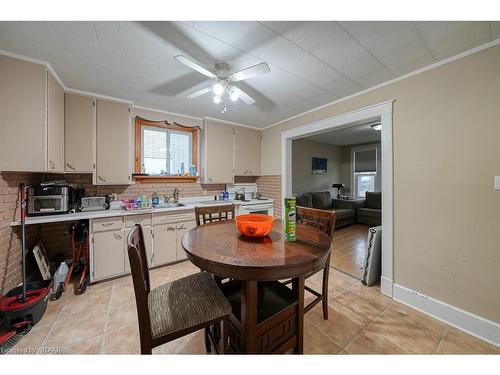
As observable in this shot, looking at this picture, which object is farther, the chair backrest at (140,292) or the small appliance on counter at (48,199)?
the small appliance on counter at (48,199)

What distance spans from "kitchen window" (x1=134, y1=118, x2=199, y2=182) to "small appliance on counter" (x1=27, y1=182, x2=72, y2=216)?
0.88 m

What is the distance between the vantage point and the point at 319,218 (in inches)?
66.6

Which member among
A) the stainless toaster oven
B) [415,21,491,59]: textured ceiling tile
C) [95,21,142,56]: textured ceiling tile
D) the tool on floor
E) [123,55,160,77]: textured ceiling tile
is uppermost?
[123,55,160,77]: textured ceiling tile

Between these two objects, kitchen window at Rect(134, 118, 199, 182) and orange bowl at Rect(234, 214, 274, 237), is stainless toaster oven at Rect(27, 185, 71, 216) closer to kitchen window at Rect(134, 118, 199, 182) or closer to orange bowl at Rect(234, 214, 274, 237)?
kitchen window at Rect(134, 118, 199, 182)

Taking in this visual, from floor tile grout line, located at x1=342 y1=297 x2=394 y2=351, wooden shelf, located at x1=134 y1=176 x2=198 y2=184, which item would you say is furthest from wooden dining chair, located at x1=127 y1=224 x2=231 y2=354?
wooden shelf, located at x1=134 y1=176 x2=198 y2=184

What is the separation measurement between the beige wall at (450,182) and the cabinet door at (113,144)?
10.6 feet

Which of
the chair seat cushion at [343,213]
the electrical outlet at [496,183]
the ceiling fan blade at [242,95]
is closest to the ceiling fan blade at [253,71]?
the ceiling fan blade at [242,95]

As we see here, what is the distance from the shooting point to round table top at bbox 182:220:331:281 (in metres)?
0.91

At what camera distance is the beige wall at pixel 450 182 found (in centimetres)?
145

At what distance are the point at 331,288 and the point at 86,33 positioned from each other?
320cm

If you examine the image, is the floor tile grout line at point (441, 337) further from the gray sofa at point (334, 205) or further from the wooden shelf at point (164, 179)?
the wooden shelf at point (164, 179)

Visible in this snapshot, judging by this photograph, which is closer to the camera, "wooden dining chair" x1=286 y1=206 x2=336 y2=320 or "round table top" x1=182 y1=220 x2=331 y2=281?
"round table top" x1=182 y1=220 x2=331 y2=281

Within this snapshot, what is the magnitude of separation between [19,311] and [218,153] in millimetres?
2789

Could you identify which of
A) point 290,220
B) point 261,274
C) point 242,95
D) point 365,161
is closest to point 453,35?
point 242,95
